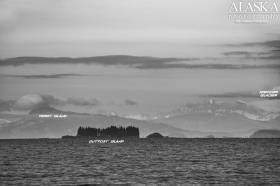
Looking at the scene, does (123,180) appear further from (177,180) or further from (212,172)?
(212,172)

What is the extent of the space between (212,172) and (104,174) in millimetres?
18221

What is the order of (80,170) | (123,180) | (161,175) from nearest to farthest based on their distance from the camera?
(123,180) → (161,175) → (80,170)

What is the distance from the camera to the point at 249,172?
101562 mm

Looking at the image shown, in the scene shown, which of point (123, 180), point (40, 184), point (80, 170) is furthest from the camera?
point (80, 170)

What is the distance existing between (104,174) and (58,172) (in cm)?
861

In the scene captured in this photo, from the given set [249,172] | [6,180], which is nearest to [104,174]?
[6,180]

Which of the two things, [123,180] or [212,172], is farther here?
[212,172]

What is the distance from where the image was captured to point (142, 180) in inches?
3492

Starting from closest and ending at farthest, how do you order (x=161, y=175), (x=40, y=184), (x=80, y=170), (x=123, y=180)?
(x=40, y=184) → (x=123, y=180) → (x=161, y=175) → (x=80, y=170)

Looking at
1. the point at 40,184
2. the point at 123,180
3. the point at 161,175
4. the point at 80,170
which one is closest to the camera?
the point at 40,184

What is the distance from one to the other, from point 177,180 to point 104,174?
1466cm

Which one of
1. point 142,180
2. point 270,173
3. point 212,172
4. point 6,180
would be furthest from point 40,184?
point 270,173

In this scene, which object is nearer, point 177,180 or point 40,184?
point 40,184

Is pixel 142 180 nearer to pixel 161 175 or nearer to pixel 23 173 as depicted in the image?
pixel 161 175
